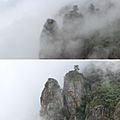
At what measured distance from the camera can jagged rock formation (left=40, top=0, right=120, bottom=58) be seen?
30.1 ft

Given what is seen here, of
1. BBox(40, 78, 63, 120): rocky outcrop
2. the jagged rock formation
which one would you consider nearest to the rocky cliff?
BBox(40, 78, 63, 120): rocky outcrop

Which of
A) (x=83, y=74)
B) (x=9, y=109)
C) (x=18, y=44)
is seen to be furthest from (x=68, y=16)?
(x=9, y=109)

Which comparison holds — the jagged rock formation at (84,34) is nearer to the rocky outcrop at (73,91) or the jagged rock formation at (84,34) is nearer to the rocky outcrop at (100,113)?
the rocky outcrop at (73,91)

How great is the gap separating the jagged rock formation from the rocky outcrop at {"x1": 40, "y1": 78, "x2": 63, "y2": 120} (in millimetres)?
972

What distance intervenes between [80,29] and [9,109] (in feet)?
16.6

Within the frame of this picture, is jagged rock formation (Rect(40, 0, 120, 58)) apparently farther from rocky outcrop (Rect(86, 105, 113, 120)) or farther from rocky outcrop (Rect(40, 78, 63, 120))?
rocky outcrop (Rect(86, 105, 113, 120))

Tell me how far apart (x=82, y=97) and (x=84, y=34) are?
10.5 feet

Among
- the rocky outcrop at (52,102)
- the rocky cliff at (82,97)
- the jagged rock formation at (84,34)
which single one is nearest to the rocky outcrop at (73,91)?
the rocky cliff at (82,97)

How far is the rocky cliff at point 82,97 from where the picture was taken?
7.92 m

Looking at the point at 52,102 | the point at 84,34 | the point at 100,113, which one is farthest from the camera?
the point at 84,34

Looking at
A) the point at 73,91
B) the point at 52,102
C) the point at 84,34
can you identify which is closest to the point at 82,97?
the point at 73,91

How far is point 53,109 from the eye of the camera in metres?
8.53

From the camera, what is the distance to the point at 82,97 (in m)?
8.66

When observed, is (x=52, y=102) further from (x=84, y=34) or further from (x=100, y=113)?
(x=84, y=34)
